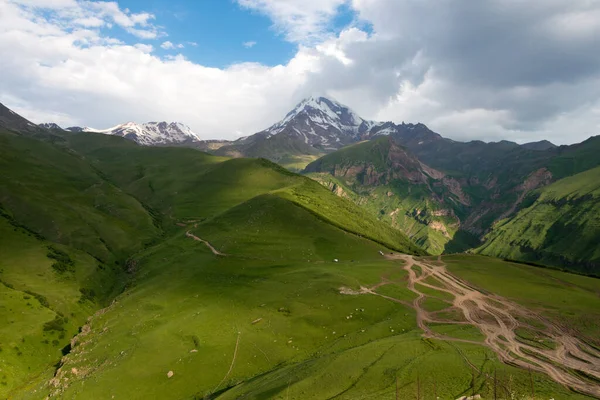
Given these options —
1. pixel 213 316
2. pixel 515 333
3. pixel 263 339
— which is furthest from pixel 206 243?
pixel 515 333

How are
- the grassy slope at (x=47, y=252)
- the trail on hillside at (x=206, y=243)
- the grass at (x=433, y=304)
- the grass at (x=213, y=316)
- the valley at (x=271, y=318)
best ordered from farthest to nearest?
the trail on hillside at (x=206, y=243) → the grass at (x=433, y=304) → the grassy slope at (x=47, y=252) → the grass at (x=213, y=316) → the valley at (x=271, y=318)

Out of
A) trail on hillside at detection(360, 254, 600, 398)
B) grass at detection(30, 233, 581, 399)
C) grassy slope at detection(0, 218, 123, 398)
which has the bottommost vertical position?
grassy slope at detection(0, 218, 123, 398)

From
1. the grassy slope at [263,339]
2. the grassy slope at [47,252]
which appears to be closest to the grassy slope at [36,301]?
the grassy slope at [47,252]

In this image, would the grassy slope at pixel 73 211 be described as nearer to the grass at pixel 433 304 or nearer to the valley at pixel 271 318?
the valley at pixel 271 318

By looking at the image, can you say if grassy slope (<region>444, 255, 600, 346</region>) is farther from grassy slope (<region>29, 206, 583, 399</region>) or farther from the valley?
grassy slope (<region>29, 206, 583, 399</region>)

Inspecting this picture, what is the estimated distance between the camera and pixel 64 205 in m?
146

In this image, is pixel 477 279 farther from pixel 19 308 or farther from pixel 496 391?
pixel 19 308

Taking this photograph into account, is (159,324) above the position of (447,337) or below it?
below

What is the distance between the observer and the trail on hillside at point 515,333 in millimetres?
40903

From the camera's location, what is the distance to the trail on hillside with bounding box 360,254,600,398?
134 ft

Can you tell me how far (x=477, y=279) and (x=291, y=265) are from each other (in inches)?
2070

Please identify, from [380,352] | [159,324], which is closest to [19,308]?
[159,324]

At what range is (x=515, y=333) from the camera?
5781 cm

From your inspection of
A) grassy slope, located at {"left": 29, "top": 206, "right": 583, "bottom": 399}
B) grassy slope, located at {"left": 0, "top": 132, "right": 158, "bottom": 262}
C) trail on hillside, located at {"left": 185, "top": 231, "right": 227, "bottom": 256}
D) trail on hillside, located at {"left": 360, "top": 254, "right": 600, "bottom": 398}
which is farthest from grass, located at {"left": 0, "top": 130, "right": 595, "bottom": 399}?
trail on hillside, located at {"left": 360, "top": 254, "right": 600, "bottom": 398}
